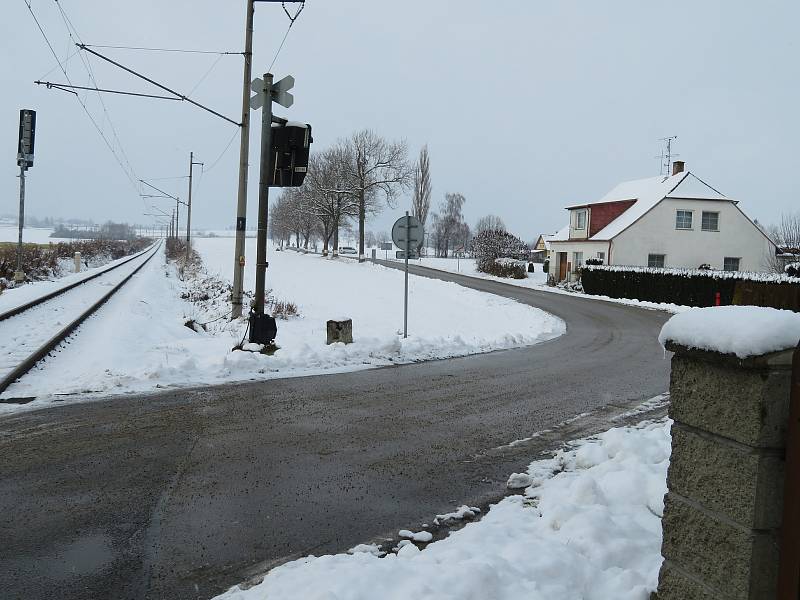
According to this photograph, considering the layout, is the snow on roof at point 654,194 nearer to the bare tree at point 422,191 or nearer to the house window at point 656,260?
the house window at point 656,260

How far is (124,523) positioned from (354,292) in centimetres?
2667

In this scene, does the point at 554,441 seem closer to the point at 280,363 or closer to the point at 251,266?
the point at 280,363

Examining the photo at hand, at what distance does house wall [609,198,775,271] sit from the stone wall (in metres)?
36.1

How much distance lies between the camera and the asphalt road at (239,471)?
3.56 m

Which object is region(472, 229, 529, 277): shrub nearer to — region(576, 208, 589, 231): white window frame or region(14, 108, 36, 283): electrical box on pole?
region(576, 208, 589, 231): white window frame

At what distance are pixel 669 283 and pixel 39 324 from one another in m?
25.5

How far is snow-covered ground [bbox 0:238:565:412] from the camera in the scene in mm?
8617

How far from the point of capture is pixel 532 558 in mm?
3336

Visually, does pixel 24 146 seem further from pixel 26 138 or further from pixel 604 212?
pixel 604 212

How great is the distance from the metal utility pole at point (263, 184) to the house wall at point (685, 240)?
29526 millimetres

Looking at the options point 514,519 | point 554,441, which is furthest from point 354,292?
point 514,519

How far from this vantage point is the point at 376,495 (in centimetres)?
464

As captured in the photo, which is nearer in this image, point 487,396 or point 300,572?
point 300,572

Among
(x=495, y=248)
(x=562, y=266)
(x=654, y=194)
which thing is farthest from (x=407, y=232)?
(x=495, y=248)
